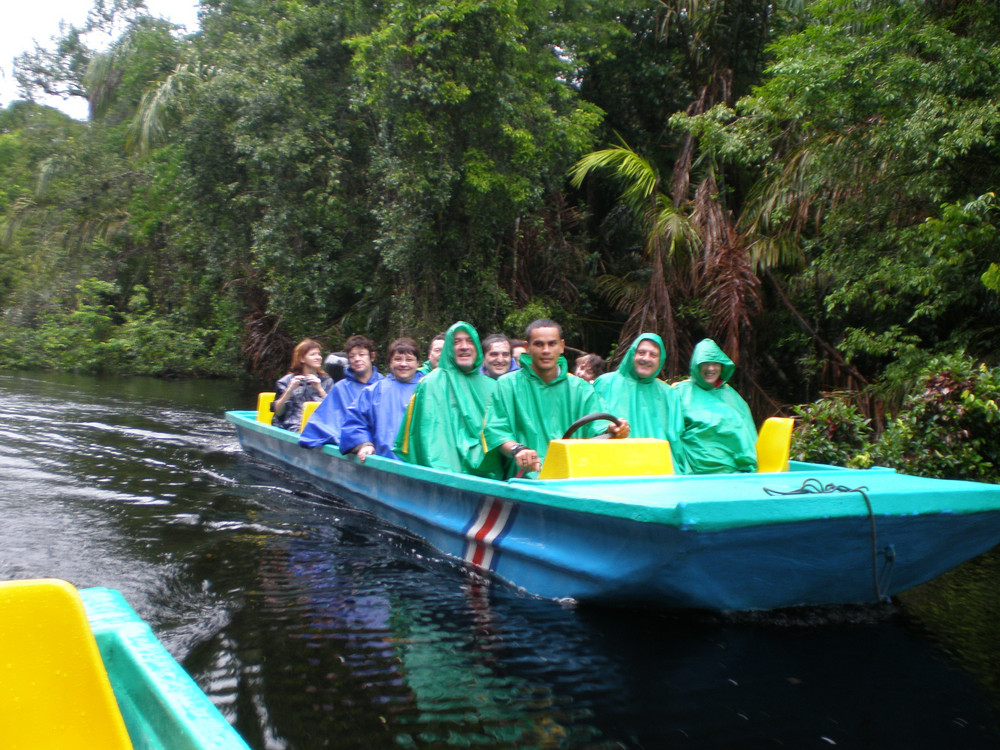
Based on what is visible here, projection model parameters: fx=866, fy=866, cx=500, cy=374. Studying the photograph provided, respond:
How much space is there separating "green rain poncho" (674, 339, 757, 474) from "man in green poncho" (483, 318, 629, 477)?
781 millimetres

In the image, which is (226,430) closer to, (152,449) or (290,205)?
(152,449)

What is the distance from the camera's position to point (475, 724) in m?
3.26

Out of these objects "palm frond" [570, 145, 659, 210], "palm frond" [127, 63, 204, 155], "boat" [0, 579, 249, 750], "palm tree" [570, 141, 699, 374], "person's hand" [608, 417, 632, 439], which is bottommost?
"boat" [0, 579, 249, 750]

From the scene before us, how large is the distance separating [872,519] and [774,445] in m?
1.97

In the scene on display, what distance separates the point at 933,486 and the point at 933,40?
5246 millimetres

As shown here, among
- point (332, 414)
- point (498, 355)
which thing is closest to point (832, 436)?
point (498, 355)

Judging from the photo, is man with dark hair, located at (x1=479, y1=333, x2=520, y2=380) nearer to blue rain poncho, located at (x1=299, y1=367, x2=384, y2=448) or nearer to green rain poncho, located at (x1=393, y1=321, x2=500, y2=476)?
green rain poncho, located at (x1=393, y1=321, x2=500, y2=476)

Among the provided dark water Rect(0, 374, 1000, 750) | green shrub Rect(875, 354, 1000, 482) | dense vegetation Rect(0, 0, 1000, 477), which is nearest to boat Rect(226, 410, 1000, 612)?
dark water Rect(0, 374, 1000, 750)

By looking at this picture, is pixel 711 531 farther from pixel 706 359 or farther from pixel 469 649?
pixel 706 359

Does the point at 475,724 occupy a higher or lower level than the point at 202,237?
lower

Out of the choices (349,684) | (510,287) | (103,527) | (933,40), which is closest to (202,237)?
(510,287)

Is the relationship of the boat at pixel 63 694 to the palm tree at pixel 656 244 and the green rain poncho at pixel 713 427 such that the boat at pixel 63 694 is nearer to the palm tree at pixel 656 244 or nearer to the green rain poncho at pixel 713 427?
the green rain poncho at pixel 713 427

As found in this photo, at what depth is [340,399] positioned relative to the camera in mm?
7863

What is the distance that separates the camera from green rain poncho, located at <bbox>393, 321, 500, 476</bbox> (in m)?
6.18
